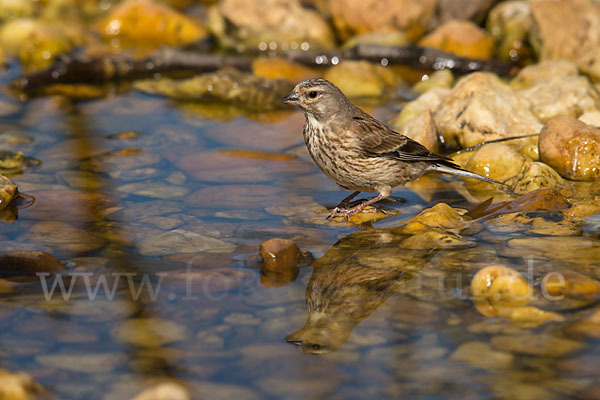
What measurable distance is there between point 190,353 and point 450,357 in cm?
153

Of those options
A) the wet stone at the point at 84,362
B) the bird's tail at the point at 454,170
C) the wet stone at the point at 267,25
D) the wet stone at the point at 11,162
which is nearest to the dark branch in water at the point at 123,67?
the wet stone at the point at 267,25

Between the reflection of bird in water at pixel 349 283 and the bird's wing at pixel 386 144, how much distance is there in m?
0.92

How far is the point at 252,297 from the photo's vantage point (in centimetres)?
509

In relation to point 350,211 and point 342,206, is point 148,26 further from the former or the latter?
point 350,211

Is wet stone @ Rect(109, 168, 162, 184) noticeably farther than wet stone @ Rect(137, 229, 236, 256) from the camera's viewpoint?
Yes

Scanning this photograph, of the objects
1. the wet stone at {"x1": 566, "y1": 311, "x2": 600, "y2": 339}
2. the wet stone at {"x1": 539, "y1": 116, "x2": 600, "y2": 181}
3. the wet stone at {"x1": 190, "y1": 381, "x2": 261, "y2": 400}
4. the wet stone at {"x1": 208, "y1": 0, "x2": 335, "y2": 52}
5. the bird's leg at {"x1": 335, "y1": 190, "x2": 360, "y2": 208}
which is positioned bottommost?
the wet stone at {"x1": 190, "y1": 381, "x2": 261, "y2": 400}

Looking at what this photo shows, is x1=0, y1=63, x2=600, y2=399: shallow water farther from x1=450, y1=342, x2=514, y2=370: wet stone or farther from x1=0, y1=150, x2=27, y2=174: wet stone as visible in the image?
x1=0, y1=150, x2=27, y2=174: wet stone

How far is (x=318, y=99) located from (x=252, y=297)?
252 centimetres

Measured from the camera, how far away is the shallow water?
13.6 feet

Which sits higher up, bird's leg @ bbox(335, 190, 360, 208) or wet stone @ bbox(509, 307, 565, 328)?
bird's leg @ bbox(335, 190, 360, 208)

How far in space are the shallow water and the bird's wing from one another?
48 cm

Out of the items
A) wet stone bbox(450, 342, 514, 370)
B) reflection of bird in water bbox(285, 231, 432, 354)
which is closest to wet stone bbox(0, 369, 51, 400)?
reflection of bird in water bbox(285, 231, 432, 354)

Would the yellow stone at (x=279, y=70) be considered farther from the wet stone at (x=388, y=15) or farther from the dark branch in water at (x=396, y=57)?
the wet stone at (x=388, y=15)

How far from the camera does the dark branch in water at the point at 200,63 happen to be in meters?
11.0
